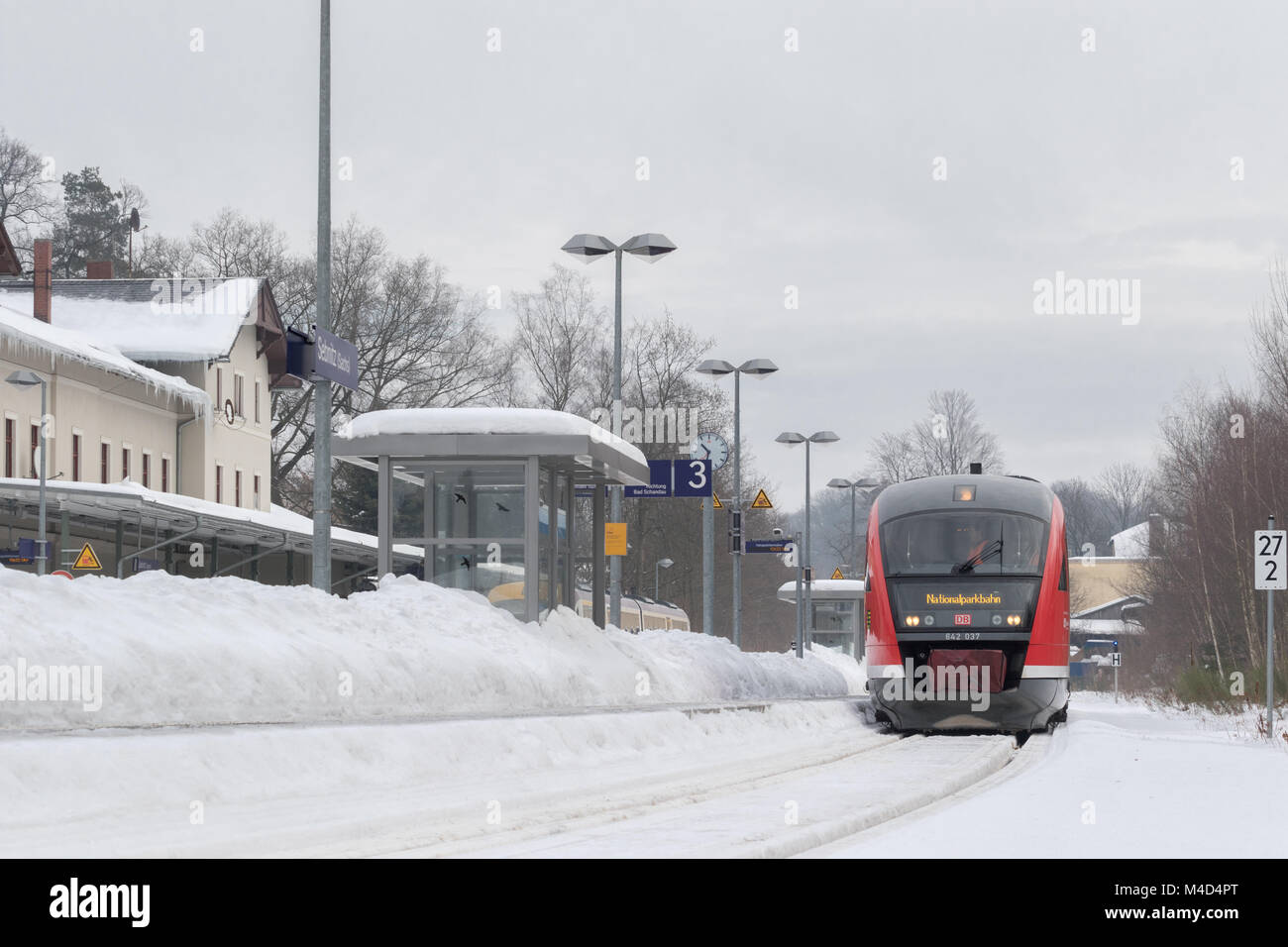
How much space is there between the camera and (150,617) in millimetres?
14461

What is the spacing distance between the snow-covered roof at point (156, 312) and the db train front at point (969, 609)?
1360 inches

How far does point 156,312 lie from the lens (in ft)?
181

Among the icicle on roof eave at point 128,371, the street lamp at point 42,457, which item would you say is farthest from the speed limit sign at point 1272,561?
the icicle on roof eave at point 128,371

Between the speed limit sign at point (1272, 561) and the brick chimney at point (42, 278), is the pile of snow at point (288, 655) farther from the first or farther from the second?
the brick chimney at point (42, 278)

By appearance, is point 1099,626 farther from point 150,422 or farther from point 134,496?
point 134,496

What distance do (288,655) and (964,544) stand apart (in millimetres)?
10416

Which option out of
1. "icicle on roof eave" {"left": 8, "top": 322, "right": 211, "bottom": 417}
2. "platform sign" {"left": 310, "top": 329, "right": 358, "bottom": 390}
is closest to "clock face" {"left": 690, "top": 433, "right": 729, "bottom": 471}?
"icicle on roof eave" {"left": 8, "top": 322, "right": 211, "bottom": 417}

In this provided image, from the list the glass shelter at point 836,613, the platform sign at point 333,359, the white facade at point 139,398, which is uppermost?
the white facade at point 139,398

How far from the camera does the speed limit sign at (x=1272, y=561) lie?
21.7m

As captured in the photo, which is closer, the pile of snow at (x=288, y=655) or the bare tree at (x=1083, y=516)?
the pile of snow at (x=288, y=655)

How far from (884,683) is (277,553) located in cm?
3217

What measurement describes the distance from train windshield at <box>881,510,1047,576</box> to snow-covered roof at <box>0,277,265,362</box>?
34.5 m

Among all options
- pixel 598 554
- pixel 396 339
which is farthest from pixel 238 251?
pixel 598 554
